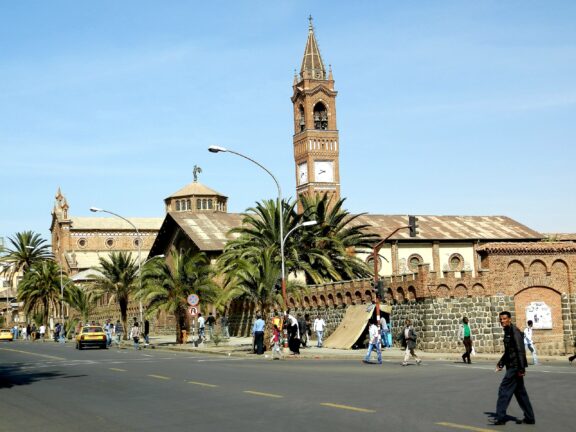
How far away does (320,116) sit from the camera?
80.9 meters

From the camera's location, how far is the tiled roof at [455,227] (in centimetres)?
7181

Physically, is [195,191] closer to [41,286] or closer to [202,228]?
[41,286]

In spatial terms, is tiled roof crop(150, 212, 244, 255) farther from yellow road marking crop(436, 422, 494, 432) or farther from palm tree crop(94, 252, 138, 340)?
yellow road marking crop(436, 422, 494, 432)

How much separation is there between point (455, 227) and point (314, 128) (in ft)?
53.6

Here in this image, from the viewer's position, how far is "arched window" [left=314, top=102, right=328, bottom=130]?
80500 millimetres

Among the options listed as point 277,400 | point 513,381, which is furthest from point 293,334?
point 513,381

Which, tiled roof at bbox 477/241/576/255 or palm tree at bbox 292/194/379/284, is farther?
palm tree at bbox 292/194/379/284

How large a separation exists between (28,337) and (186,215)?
27.9 meters

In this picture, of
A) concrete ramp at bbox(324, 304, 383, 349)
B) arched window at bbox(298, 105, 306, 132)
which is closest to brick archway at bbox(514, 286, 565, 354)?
concrete ramp at bbox(324, 304, 383, 349)

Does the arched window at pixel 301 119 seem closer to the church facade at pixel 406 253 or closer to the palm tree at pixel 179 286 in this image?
the church facade at pixel 406 253

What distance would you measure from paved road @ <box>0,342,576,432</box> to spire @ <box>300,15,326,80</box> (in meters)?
59.1

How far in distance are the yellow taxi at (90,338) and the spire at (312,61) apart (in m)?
40.4

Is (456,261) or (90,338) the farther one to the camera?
(456,261)

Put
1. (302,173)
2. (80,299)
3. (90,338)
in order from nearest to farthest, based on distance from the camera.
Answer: (90,338), (80,299), (302,173)
